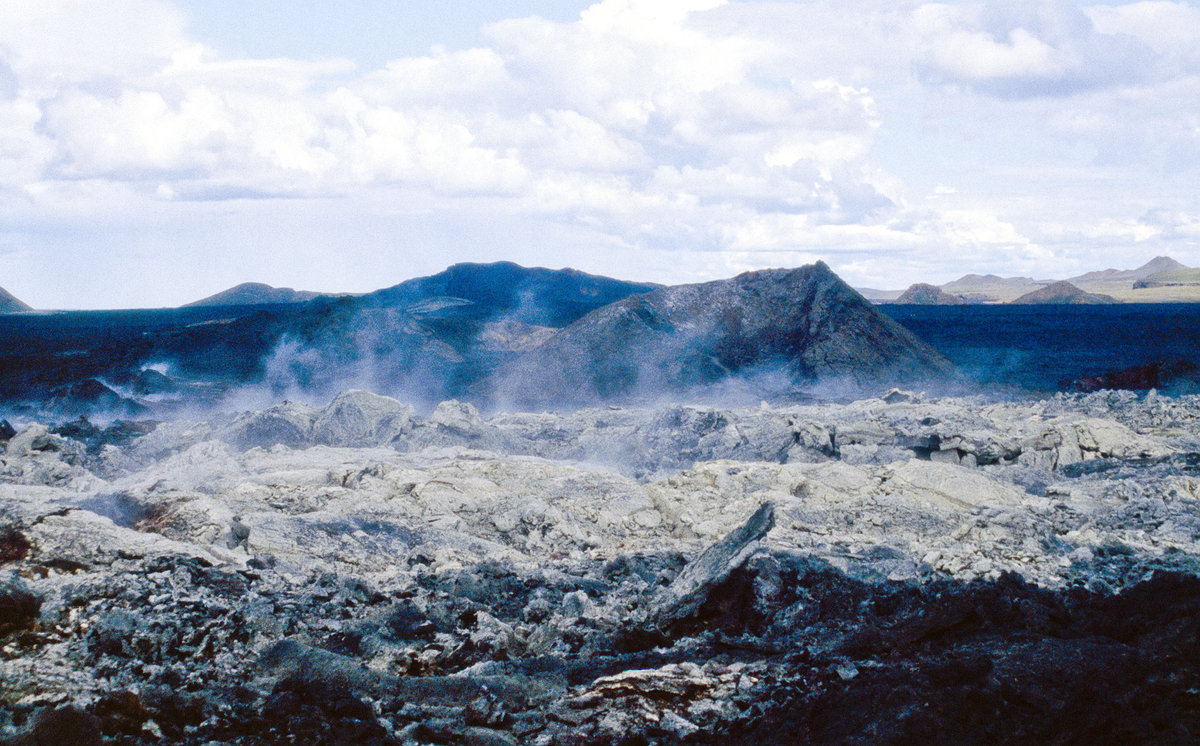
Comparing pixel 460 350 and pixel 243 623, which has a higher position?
pixel 460 350

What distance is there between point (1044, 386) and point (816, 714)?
82.0 feet

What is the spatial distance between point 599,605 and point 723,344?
17746 millimetres

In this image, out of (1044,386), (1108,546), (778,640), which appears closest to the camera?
(778,640)

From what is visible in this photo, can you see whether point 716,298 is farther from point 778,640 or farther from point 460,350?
point 778,640

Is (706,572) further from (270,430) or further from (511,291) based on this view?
(511,291)

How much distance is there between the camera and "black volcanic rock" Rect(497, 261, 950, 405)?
894 inches

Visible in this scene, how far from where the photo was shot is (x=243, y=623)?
6.05 metres

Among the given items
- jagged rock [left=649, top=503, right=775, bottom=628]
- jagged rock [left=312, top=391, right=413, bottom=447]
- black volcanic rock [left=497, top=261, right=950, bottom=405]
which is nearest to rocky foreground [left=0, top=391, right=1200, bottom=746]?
jagged rock [left=649, top=503, right=775, bottom=628]

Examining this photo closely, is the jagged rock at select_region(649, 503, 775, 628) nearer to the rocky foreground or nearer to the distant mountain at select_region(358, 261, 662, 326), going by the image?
the rocky foreground

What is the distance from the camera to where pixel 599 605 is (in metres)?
6.79

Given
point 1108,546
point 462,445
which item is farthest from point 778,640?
point 462,445

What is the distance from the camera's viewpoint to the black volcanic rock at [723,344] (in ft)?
74.5

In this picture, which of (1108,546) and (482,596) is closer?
(482,596)

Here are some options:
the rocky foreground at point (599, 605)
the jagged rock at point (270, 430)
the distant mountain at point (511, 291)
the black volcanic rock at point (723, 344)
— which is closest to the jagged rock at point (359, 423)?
the jagged rock at point (270, 430)
